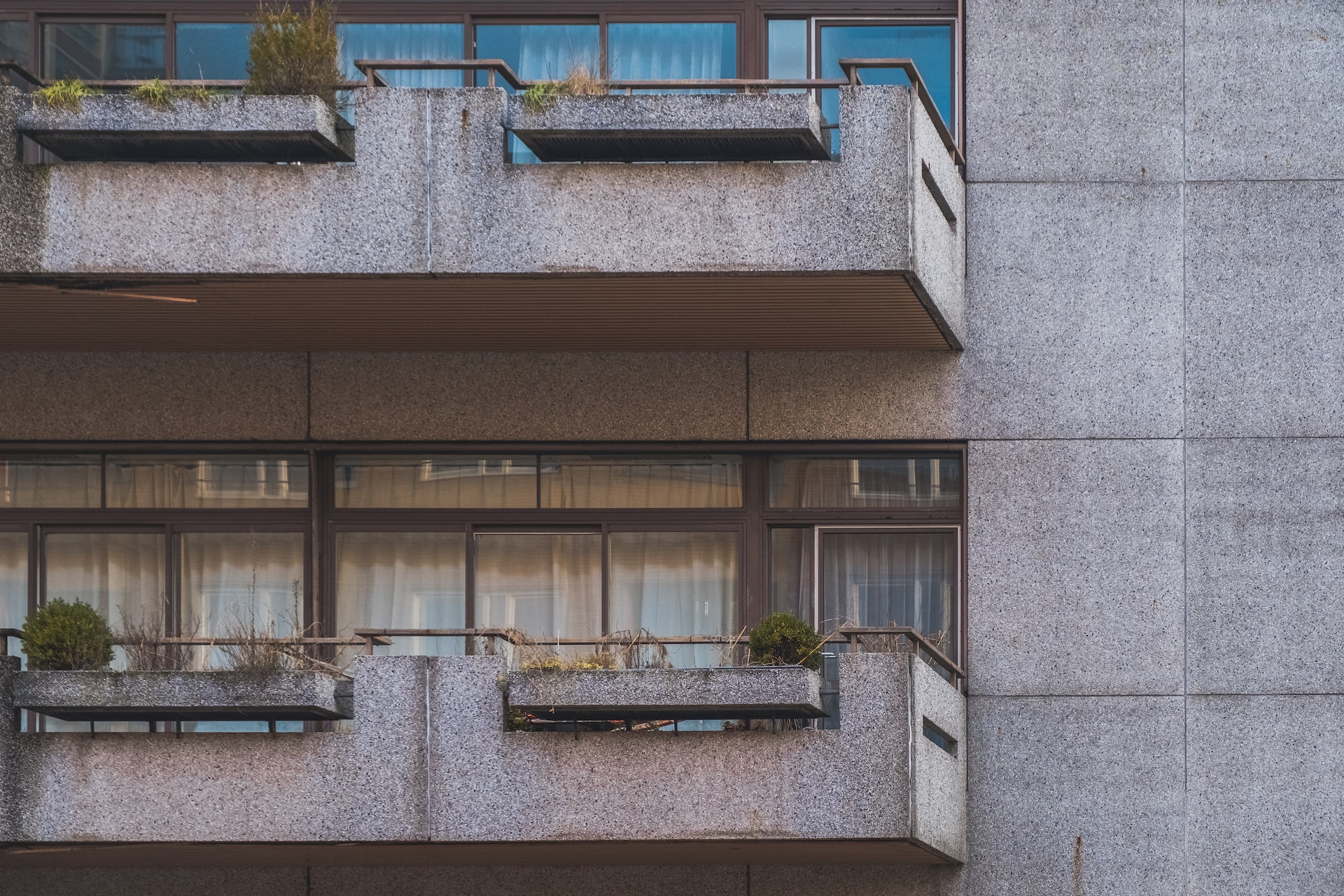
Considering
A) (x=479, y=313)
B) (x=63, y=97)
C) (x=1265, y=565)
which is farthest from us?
(x=1265, y=565)

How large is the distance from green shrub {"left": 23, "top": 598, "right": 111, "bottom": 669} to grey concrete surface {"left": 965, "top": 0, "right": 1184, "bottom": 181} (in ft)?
25.3

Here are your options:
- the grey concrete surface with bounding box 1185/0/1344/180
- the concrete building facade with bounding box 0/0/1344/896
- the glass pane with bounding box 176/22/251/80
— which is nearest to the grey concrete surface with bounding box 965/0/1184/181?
the concrete building facade with bounding box 0/0/1344/896

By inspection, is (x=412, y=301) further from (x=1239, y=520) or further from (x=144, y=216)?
(x=1239, y=520)

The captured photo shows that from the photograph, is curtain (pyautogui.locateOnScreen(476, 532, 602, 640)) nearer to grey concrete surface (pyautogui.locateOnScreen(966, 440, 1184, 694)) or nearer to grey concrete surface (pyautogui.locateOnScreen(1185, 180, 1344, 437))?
grey concrete surface (pyautogui.locateOnScreen(966, 440, 1184, 694))

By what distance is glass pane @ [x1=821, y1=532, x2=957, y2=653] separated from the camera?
15.4m

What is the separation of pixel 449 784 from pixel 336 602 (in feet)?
9.88

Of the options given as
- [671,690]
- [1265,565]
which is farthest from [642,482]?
[1265,565]

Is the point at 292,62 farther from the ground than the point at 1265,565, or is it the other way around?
the point at 292,62

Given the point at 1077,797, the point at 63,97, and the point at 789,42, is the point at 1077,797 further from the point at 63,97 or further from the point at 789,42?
the point at 63,97

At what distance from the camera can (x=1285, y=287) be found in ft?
49.8

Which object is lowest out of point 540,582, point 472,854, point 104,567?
point 472,854

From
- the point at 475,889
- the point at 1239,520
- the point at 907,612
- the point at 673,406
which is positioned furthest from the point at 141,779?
the point at 1239,520

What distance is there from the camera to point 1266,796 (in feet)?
48.3

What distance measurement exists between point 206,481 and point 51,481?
4.22ft
